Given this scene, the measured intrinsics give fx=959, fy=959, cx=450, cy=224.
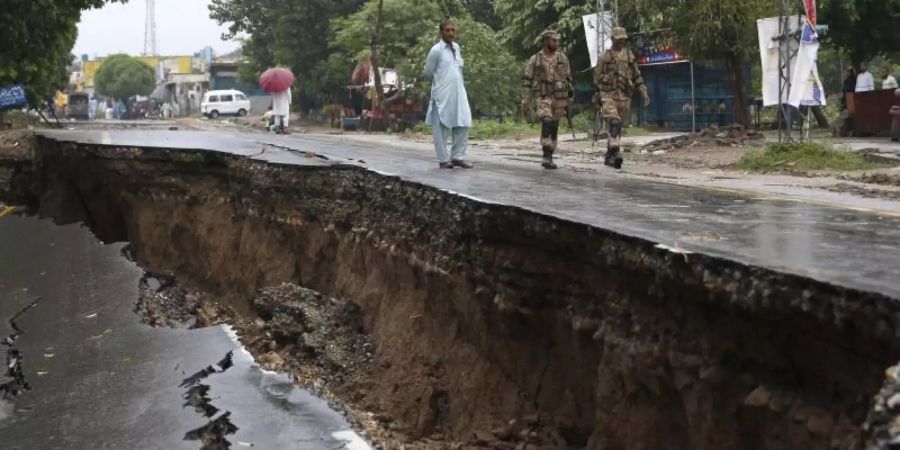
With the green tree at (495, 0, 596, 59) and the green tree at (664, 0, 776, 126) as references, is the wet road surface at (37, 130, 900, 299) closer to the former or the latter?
the green tree at (664, 0, 776, 126)

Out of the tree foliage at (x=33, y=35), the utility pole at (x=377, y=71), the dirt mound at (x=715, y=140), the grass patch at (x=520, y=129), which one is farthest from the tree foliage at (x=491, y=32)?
the tree foliage at (x=33, y=35)

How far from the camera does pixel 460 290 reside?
6246 mm

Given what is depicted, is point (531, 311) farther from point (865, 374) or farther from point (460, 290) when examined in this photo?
point (865, 374)

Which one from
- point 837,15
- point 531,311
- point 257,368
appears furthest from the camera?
point 837,15

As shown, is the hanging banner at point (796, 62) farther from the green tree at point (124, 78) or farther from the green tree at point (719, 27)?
the green tree at point (124, 78)

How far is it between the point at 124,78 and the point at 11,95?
72392 millimetres

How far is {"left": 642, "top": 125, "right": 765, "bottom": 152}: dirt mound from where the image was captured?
17.7 metres

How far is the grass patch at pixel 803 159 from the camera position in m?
13.2

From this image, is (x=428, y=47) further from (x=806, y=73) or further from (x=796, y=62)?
(x=806, y=73)

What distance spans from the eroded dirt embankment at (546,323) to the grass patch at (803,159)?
7264mm

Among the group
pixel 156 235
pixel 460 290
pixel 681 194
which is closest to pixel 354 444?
pixel 460 290

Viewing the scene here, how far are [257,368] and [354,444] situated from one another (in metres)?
1.53

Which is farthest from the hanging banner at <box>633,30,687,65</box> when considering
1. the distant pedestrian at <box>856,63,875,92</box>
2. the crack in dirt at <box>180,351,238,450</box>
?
the crack in dirt at <box>180,351,238,450</box>

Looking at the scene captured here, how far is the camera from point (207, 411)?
4914 millimetres
